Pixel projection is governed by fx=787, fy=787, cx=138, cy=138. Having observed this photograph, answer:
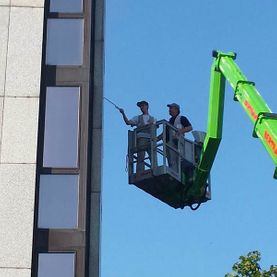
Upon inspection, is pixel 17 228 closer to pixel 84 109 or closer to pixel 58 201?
pixel 58 201

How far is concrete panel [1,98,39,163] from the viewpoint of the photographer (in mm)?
14531

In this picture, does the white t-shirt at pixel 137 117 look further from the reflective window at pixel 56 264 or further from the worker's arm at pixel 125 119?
the reflective window at pixel 56 264

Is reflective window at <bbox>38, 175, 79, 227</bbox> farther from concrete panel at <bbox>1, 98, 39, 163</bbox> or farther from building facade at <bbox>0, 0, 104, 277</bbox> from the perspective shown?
concrete panel at <bbox>1, 98, 39, 163</bbox>

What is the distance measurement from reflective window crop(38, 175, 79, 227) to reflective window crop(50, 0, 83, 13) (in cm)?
372

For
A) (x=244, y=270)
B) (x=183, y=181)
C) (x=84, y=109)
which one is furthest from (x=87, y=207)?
(x=244, y=270)

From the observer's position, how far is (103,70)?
16.8 meters

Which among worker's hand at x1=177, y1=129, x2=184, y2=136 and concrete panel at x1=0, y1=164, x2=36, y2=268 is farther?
worker's hand at x1=177, y1=129, x2=184, y2=136

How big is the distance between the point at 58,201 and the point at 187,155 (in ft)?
17.2

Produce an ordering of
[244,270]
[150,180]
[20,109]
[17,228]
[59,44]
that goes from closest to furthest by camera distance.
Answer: [17,228] < [20,109] < [59,44] < [150,180] < [244,270]

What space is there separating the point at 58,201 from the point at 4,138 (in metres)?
1.56

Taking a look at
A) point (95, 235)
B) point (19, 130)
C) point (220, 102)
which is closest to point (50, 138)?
point (19, 130)

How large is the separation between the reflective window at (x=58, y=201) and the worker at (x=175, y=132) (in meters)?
4.10

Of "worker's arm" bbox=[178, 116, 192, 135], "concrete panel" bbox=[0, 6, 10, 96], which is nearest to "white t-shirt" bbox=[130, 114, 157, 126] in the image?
"worker's arm" bbox=[178, 116, 192, 135]

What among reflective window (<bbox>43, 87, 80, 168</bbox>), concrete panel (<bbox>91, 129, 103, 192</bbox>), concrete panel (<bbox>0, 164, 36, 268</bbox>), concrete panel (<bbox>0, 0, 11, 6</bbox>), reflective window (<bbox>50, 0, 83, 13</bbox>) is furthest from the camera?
reflective window (<bbox>50, 0, 83, 13</bbox>)
